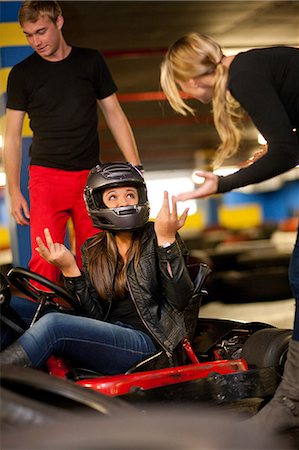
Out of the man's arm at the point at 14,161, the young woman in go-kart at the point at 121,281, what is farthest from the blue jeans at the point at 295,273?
the man's arm at the point at 14,161

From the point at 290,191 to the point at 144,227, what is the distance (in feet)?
75.9

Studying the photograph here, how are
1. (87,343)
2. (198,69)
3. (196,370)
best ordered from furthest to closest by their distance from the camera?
(196,370) < (87,343) < (198,69)

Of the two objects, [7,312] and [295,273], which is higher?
[295,273]

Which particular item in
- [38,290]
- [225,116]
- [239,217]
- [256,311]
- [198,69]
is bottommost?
[239,217]

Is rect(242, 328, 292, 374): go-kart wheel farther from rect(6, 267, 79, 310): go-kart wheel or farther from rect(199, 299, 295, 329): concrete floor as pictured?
rect(199, 299, 295, 329): concrete floor

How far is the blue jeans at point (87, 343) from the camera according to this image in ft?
8.07

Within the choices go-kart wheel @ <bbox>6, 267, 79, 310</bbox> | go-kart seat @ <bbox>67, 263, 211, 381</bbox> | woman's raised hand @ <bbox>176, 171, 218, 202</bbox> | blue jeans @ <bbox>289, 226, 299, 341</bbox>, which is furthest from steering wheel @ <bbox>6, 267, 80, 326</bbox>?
blue jeans @ <bbox>289, 226, 299, 341</bbox>

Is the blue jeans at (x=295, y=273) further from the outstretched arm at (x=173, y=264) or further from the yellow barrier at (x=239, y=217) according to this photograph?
the yellow barrier at (x=239, y=217)

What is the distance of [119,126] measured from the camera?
393 cm

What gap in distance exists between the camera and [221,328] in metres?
3.31

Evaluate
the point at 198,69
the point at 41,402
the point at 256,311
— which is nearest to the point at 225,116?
the point at 198,69

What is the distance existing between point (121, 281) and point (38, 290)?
269mm

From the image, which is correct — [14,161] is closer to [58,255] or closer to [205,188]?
[58,255]

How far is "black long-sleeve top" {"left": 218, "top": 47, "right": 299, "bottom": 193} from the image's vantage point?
2.36 meters
